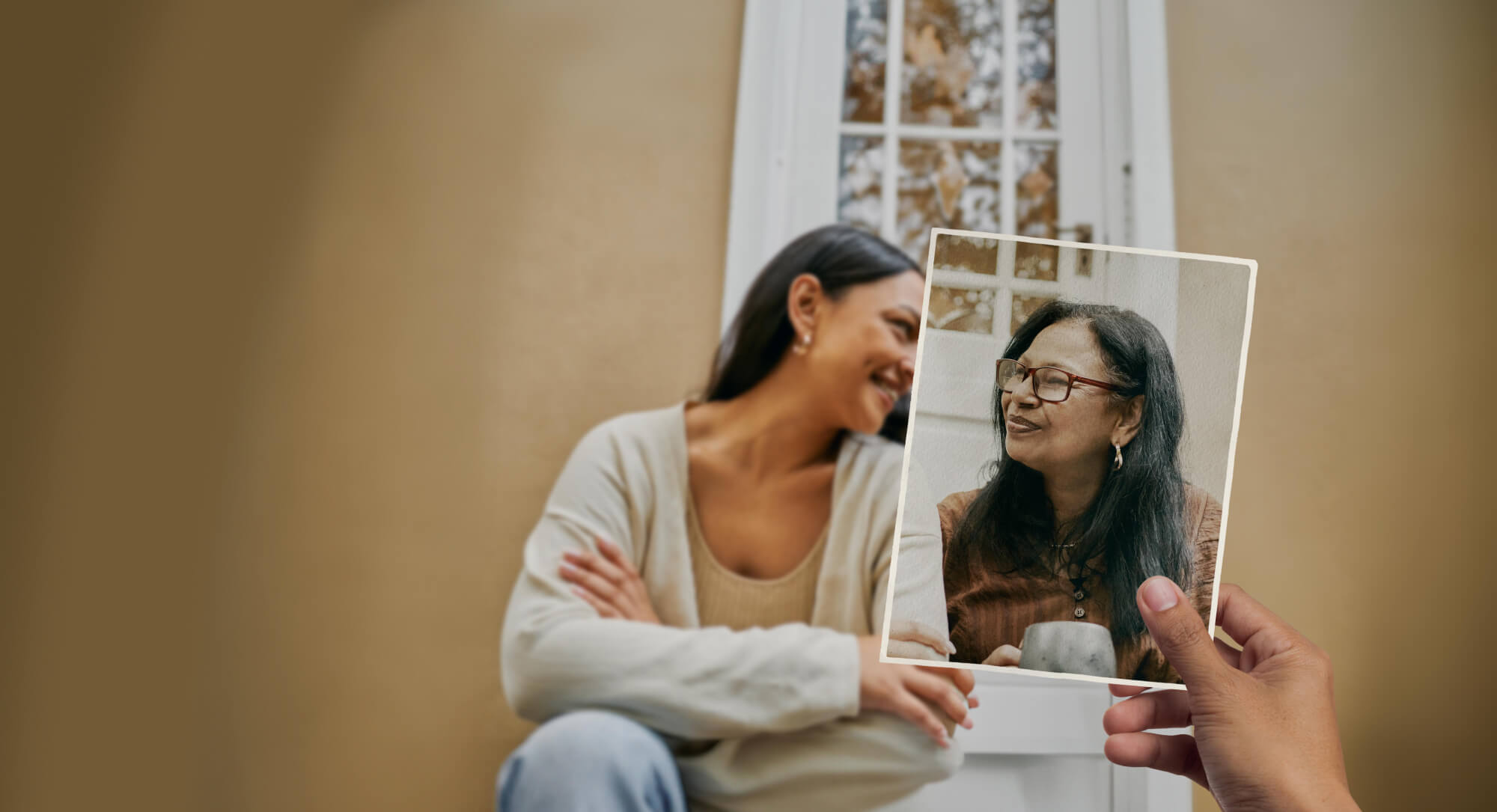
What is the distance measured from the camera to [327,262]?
50.2 inches

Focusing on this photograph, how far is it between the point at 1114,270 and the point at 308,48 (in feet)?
3.95

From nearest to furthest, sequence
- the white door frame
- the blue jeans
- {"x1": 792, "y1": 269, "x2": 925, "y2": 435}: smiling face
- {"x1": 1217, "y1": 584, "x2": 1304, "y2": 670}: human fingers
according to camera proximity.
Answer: {"x1": 1217, "y1": 584, "x2": 1304, "y2": 670}: human fingers
the blue jeans
{"x1": 792, "y1": 269, "x2": 925, "y2": 435}: smiling face
the white door frame

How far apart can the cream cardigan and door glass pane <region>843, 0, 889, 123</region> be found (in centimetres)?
60

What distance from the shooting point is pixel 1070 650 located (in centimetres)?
65

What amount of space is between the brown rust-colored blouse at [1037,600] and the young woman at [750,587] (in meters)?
0.38

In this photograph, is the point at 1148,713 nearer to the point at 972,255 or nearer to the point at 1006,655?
the point at 1006,655

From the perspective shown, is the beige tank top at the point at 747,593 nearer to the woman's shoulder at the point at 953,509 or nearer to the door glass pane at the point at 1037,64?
the woman's shoulder at the point at 953,509

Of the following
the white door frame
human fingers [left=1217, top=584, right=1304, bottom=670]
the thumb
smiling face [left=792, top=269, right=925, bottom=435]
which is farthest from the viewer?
the white door frame

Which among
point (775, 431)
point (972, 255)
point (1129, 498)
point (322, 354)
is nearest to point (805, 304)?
point (775, 431)

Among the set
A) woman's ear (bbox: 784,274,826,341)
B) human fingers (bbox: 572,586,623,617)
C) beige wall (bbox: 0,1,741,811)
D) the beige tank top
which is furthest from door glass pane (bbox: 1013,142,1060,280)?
human fingers (bbox: 572,586,623,617)

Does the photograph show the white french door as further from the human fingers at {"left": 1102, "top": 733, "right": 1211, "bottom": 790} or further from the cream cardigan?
the human fingers at {"left": 1102, "top": 733, "right": 1211, "bottom": 790}

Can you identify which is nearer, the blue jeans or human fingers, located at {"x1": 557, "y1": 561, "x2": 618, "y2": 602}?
the blue jeans

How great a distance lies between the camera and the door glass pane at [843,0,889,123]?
1.31m

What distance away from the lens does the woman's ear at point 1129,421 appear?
2.11 ft
